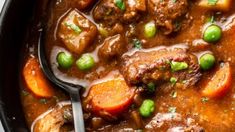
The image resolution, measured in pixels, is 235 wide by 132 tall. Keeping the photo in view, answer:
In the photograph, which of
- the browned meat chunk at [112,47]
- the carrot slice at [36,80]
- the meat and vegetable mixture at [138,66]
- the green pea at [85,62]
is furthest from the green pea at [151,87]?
the carrot slice at [36,80]

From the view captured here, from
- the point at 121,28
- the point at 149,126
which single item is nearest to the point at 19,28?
the point at 121,28

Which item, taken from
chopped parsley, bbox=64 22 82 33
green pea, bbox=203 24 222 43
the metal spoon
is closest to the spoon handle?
the metal spoon

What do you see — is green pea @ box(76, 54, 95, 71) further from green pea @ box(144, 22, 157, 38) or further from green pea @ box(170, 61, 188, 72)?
green pea @ box(170, 61, 188, 72)

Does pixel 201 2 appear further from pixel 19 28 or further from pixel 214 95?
pixel 19 28

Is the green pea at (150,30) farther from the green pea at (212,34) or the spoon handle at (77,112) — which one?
the spoon handle at (77,112)

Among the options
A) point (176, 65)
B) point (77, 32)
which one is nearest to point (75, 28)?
point (77, 32)

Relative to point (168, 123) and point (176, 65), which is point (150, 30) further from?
point (168, 123)
